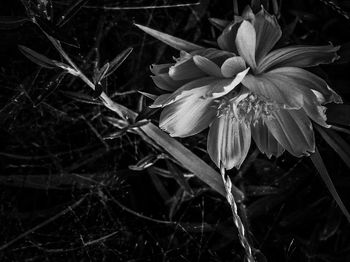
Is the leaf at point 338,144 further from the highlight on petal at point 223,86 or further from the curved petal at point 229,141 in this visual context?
the highlight on petal at point 223,86

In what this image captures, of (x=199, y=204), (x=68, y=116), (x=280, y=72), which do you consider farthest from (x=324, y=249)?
(x=68, y=116)

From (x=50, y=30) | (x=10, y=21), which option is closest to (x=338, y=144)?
(x=50, y=30)

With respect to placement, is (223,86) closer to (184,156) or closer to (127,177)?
(184,156)

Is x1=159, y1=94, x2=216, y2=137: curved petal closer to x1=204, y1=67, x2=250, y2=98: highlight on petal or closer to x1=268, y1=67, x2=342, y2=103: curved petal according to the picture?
x1=204, y1=67, x2=250, y2=98: highlight on petal

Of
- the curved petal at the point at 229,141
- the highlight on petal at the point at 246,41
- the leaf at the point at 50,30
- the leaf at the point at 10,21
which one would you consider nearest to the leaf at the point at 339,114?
the curved petal at the point at 229,141

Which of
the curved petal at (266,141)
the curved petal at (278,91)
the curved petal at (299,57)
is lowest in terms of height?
the curved petal at (266,141)

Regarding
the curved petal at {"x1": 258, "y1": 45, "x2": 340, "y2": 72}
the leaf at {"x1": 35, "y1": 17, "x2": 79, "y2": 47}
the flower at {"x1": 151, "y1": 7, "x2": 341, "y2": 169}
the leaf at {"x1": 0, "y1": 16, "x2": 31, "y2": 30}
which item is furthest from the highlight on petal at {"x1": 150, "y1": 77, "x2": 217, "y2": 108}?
the leaf at {"x1": 0, "y1": 16, "x2": 31, "y2": 30}
